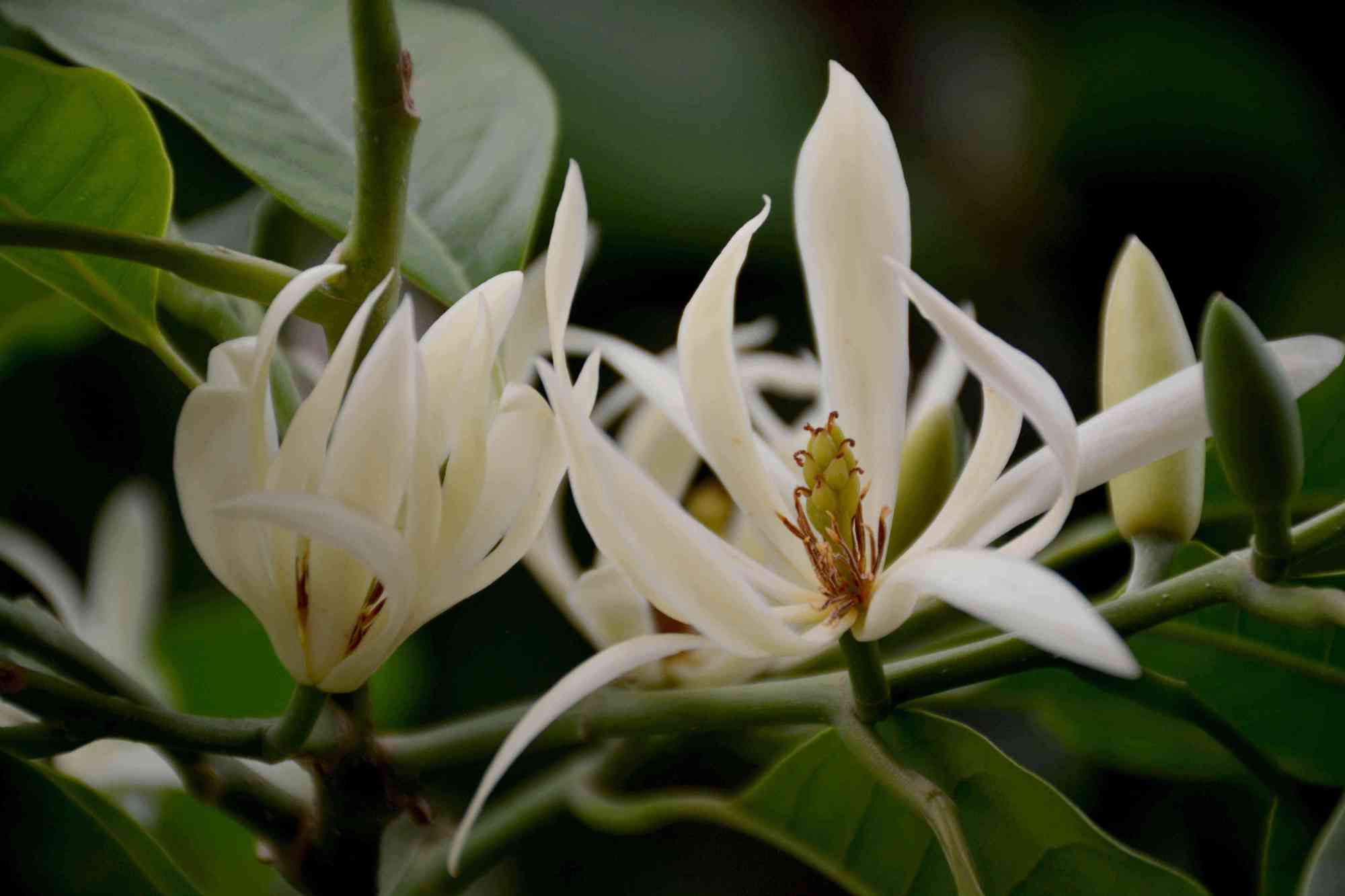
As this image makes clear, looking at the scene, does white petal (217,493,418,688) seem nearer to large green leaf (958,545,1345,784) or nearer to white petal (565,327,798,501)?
white petal (565,327,798,501)

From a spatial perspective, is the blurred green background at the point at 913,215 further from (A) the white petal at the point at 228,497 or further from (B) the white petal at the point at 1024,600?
(B) the white petal at the point at 1024,600

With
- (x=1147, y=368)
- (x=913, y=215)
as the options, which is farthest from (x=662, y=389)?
(x=913, y=215)

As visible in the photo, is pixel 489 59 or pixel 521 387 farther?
pixel 489 59

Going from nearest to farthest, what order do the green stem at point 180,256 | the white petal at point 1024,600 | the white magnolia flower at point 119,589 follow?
the white petal at point 1024,600
the green stem at point 180,256
the white magnolia flower at point 119,589

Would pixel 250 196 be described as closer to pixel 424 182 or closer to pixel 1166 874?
pixel 424 182

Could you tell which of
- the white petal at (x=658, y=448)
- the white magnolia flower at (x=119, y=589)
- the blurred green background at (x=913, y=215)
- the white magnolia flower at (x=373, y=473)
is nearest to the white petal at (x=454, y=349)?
the white magnolia flower at (x=373, y=473)

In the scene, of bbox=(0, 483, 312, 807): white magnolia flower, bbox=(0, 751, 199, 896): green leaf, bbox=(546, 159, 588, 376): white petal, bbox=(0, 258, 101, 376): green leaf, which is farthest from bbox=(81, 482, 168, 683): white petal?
bbox=(546, 159, 588, 376): white petal

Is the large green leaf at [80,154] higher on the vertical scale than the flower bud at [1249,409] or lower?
lower

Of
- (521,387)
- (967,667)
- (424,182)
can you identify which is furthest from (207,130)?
(967,667)
